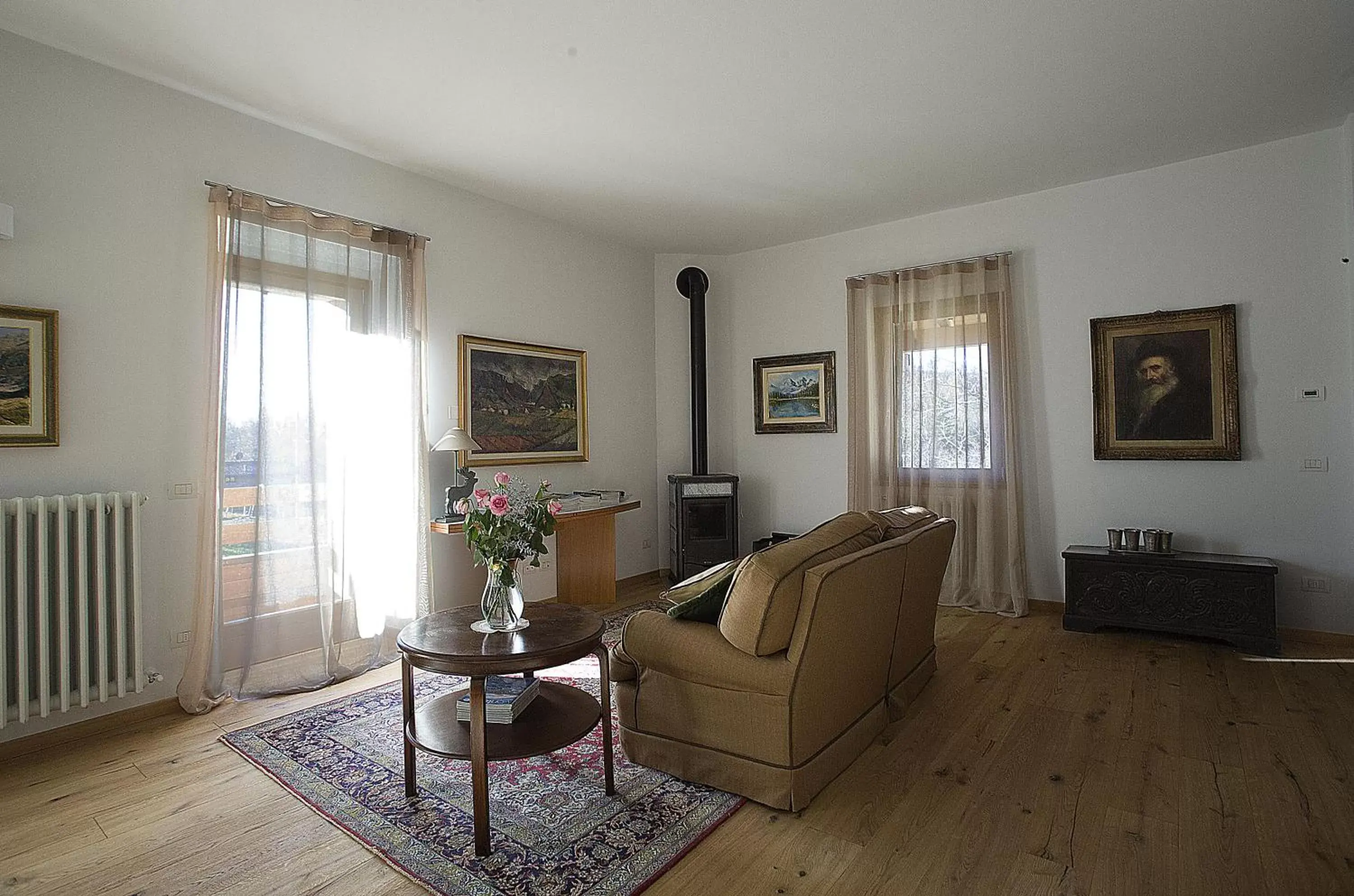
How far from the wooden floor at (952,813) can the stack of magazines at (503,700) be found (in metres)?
0.53

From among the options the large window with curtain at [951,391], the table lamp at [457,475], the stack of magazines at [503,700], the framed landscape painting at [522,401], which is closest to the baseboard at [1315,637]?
the large window with curtain at [951,391]

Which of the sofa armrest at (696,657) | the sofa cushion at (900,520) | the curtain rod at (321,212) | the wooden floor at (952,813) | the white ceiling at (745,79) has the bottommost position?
the wooden floor at (952,813)

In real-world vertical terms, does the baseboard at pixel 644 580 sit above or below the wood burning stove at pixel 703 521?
below

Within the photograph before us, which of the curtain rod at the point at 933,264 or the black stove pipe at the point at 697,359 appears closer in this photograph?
the curtain rod at the point at 933,264

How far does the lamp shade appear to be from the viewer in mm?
4426

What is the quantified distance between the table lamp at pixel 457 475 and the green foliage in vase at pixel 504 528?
1840mm

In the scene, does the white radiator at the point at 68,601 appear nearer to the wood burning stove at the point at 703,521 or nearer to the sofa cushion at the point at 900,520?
the sofa cushion at the point at 900,520

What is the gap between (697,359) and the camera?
6.53 meters

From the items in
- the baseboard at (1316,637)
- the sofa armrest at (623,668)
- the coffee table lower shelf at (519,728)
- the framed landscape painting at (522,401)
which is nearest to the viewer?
the coffee table lower shelf at (519,728)

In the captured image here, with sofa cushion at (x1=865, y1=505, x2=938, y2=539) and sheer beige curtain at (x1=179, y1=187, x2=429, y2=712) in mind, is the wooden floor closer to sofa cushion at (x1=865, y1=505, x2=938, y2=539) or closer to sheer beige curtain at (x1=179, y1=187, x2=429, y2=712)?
sheer beige curtain at (x1=179, y1=187, x2=429, y2=712)

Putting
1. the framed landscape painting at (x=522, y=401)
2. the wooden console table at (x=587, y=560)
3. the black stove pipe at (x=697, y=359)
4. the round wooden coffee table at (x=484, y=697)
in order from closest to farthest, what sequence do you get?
the round wooden coffee table at (x=484, y=697) < the framed landscape painting at (x=522, y=401) < the wooden console table at (x=587, y=560) < the black stove pipe at (x=697, y=359)

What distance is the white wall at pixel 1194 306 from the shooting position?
4.33 m

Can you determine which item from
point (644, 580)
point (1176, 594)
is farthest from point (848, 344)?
point (1176, 594)

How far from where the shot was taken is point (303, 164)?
13.3ft
